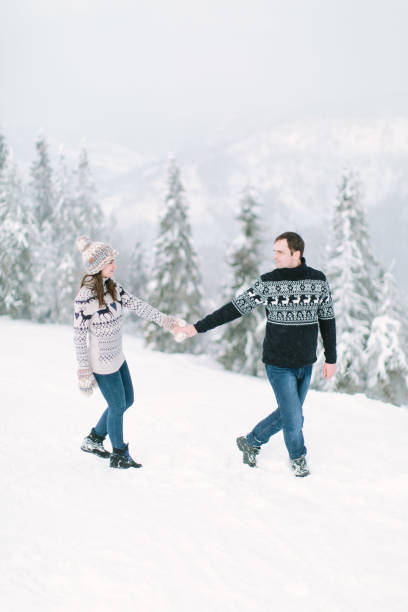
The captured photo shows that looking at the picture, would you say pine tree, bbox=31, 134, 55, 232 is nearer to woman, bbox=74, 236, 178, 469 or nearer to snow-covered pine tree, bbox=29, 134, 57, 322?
snow-covered pine tree, bbox=29, 134, 57, 322

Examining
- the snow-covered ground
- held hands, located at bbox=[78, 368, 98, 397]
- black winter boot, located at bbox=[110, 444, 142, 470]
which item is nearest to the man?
the snow-covered ground

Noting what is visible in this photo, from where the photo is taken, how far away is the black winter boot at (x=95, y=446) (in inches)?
215

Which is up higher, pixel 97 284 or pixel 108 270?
pixel 108 270

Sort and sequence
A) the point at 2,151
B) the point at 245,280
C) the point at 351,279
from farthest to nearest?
the point at 2,151, the point at 245,280, the point at 351,279

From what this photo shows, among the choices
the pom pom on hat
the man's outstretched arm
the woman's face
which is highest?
the pom pom on hat

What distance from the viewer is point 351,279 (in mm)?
17969

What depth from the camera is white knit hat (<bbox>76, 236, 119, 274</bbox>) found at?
4582 millimetres

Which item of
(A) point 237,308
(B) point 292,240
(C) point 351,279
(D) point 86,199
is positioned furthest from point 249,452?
(D) point 86,199

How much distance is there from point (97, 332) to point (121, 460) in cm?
150

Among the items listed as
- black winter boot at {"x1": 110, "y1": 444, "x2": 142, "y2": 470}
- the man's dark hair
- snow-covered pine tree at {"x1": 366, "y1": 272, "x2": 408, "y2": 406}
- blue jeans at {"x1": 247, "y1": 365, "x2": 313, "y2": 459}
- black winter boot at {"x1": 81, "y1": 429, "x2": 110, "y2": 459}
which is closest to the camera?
the man's dark hair

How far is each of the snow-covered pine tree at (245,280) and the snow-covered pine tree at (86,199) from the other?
1446 centimetres

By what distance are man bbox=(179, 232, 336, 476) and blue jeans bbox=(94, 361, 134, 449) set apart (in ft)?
3.75

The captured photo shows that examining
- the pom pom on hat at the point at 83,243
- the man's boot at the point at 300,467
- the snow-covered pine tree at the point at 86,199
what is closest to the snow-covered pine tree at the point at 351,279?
the man's boot at the point at 300,467

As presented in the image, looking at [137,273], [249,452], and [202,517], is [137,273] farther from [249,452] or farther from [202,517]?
[202,517]
